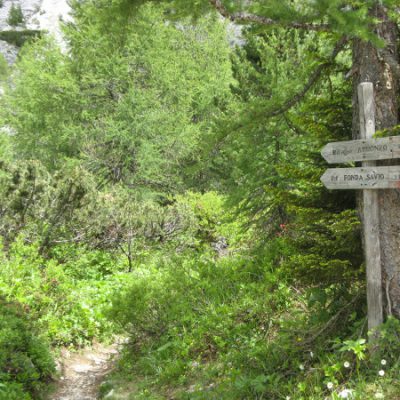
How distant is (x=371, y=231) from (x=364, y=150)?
0.72 metres

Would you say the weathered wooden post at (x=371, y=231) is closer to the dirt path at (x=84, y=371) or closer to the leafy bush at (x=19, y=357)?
the leafy bush at (x=19, y=357)

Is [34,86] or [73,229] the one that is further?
[34,86]

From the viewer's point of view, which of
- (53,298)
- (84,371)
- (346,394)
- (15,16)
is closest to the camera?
(346,394)

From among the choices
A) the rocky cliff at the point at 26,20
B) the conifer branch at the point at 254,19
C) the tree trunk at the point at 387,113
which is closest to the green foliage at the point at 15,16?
the rocky cliff at the point at 26,20

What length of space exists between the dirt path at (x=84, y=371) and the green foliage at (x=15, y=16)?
5274 cm

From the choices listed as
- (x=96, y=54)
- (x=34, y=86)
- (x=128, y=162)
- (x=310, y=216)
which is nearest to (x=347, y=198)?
(x=310, y=216)

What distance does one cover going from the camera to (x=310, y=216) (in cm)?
434

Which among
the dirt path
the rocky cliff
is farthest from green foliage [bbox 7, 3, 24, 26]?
the dirt path

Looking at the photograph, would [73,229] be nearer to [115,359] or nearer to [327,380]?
[115,359]

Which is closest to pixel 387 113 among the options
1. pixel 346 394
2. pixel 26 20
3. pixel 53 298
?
pixel 346 394

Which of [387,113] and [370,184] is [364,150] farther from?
[387,113]

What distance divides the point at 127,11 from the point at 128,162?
38.7ft

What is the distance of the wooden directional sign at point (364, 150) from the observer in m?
3.63

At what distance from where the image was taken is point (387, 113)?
393cm
